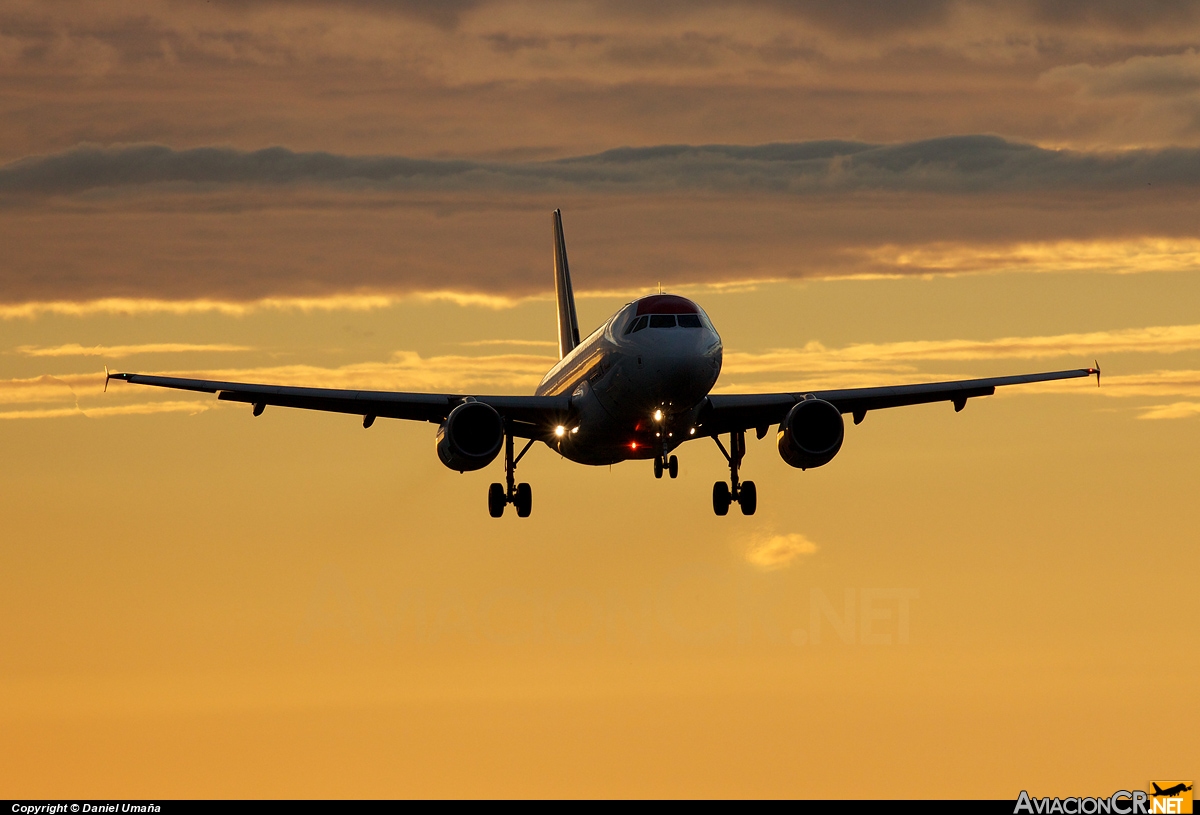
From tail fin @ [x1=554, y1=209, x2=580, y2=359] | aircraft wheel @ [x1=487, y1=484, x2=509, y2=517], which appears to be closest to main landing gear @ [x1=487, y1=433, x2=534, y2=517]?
aircraft wheel @ [x1=487, y1=484, x2=509, y2=517]

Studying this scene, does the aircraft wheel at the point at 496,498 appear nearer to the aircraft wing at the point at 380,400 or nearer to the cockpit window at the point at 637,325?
the aircraft wing at the point at 380,400

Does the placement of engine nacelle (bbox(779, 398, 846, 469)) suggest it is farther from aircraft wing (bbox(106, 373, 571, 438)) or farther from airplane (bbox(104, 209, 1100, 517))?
aircraft wing (bbox(106, 373, 571, 438))

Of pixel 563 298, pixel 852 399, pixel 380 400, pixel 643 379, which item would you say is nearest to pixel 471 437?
pixel 380 400

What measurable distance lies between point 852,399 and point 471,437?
1387cm


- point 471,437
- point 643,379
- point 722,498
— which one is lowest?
point 722,498

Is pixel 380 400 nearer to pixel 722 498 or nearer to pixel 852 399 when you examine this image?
pixel 722 498

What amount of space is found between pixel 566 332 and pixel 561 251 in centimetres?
1072

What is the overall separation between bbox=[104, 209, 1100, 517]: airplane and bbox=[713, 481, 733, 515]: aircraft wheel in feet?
0.12

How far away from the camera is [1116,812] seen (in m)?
54.3

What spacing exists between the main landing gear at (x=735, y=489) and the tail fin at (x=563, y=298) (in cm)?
2689

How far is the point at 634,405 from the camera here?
54.6 metres

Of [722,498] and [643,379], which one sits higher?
[643,379]

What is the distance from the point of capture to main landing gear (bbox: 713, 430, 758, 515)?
63906 mm

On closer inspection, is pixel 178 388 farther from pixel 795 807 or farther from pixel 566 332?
pixel 795 807
